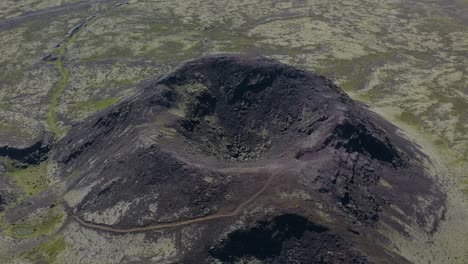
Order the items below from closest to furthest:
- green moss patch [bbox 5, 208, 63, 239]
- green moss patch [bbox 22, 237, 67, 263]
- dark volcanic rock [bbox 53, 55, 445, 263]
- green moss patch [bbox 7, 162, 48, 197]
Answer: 1. dark volcanic rock [bbox 53, 55, 445, 263]
2. green moss patch [bbox 22, 237, 67, 263]
3. green moss patch [bbox 5, 208, 63, 239]
4. green moss patch [bbox 7, 162, 48, 197]

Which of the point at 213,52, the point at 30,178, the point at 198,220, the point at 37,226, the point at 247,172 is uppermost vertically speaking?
the point at 247,172

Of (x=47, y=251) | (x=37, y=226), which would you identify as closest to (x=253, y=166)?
(x=47, y=251)

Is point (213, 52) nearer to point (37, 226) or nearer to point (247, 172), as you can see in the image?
point (37, 226)

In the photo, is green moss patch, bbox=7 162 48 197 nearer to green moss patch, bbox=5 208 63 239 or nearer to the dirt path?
green moss patch, bbox=5 208 63 239

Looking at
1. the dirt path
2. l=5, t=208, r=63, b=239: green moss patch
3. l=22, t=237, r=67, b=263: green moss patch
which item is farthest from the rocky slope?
l=22, t=237, r=67, b=263: green moss patch

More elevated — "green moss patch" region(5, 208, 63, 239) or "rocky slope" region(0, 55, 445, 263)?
"rocky slope" region(0, 55, 445, 263)

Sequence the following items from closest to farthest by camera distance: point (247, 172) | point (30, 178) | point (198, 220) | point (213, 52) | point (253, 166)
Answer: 1. point (198, 220)
2. point (247, 172)
3. point (253, 166)
4. point (30, 178)
5. point (213, 52)
